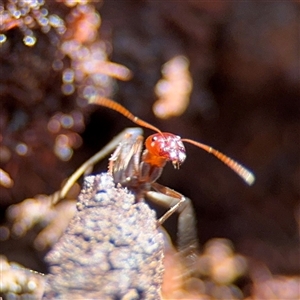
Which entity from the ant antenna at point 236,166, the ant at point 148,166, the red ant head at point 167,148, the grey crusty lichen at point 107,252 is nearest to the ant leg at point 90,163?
the ant at point 148,166

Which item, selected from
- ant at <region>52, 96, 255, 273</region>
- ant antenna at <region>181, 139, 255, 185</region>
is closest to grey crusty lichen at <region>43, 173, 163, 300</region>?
ant at <region>52, 96, 255, 273</region>

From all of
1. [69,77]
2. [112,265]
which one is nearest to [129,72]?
[69,77]

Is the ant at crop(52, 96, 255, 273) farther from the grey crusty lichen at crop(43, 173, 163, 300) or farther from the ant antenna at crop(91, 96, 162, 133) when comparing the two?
the grey crusty lichen at crop(43, 173, 163, 300)

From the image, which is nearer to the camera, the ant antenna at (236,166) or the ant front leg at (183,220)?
the ant front leg at (183,220)

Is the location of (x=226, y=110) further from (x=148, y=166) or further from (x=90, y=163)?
(x=90, y=163)

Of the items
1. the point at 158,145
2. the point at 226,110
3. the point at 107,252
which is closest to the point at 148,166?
the point at 158,145

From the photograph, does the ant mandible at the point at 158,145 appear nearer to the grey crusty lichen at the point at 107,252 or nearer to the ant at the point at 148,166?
the ant at the point at 148,166

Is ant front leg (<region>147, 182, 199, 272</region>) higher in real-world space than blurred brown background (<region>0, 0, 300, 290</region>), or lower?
lower
